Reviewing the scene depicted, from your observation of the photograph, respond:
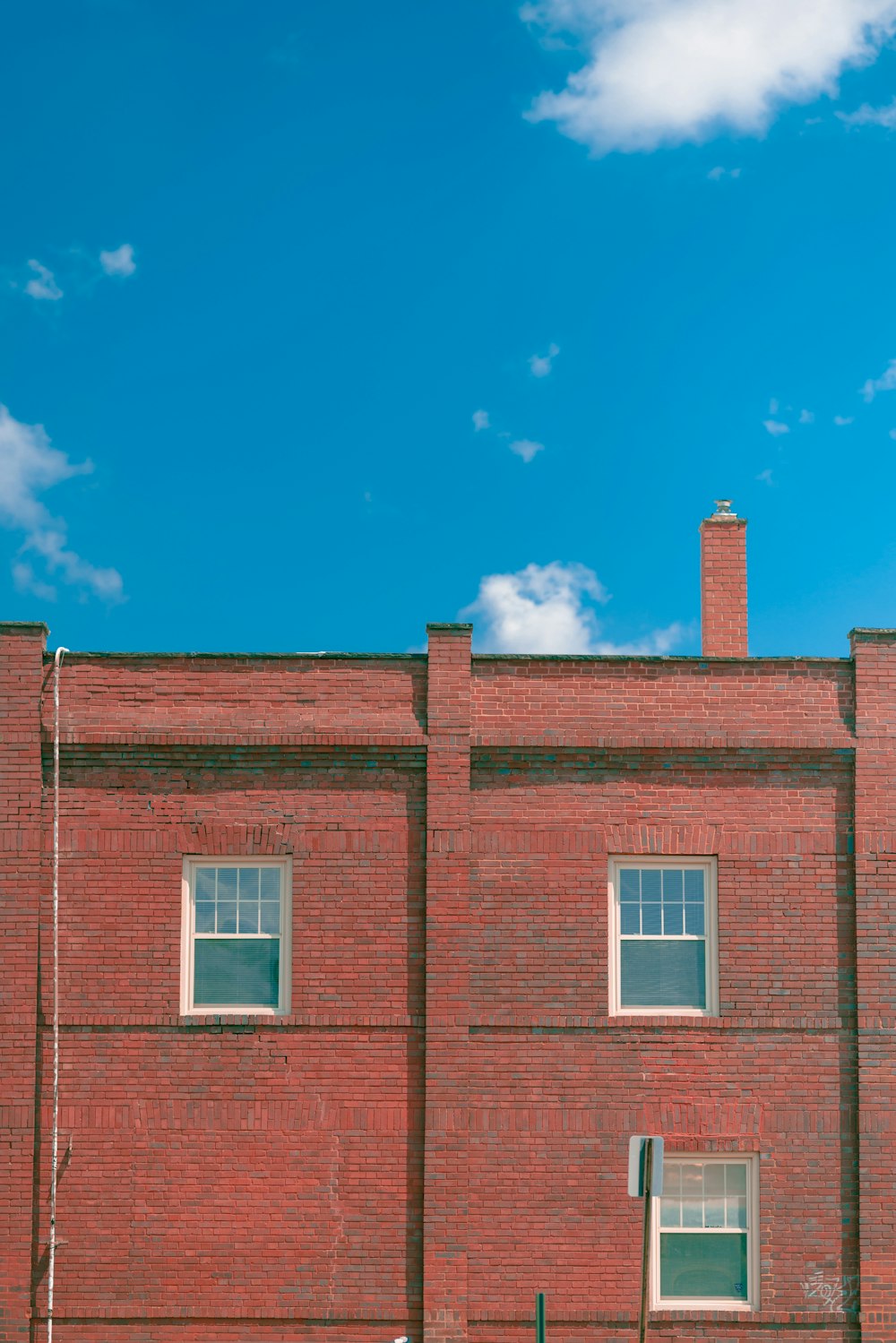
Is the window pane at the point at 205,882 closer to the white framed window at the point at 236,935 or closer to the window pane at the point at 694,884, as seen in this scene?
the white framed window at the point at 236,935

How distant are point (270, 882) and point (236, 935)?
2.07 ft

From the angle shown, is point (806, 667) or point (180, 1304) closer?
point (180, 1304)

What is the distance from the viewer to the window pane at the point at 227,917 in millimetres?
14617

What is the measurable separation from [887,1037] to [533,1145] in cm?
373

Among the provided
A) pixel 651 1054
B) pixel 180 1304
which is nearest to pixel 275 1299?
pixel 180 1304

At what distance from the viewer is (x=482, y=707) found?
581 inches

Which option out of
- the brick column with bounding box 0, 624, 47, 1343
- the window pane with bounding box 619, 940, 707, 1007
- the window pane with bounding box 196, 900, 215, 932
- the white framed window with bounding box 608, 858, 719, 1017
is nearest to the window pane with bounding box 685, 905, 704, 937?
the white framed window with bounding box 608, 858, 719, 1017

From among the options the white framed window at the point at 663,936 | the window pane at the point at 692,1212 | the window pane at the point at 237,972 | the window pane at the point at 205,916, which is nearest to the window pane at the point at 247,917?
the window pane at the point at 237,972

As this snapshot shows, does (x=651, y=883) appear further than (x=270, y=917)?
Yes

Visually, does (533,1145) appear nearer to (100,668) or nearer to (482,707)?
(482,707)

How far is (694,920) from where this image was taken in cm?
1470

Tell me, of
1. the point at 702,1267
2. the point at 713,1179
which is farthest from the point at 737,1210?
the point at 702,1267

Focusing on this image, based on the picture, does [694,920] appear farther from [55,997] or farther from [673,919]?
[55,997]

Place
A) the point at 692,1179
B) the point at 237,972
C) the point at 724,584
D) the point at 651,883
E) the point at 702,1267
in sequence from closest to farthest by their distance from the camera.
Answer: the point at 702,1267
the point at 692,1179
the point at 237,972
the point at 651,883
the point at 724,584
